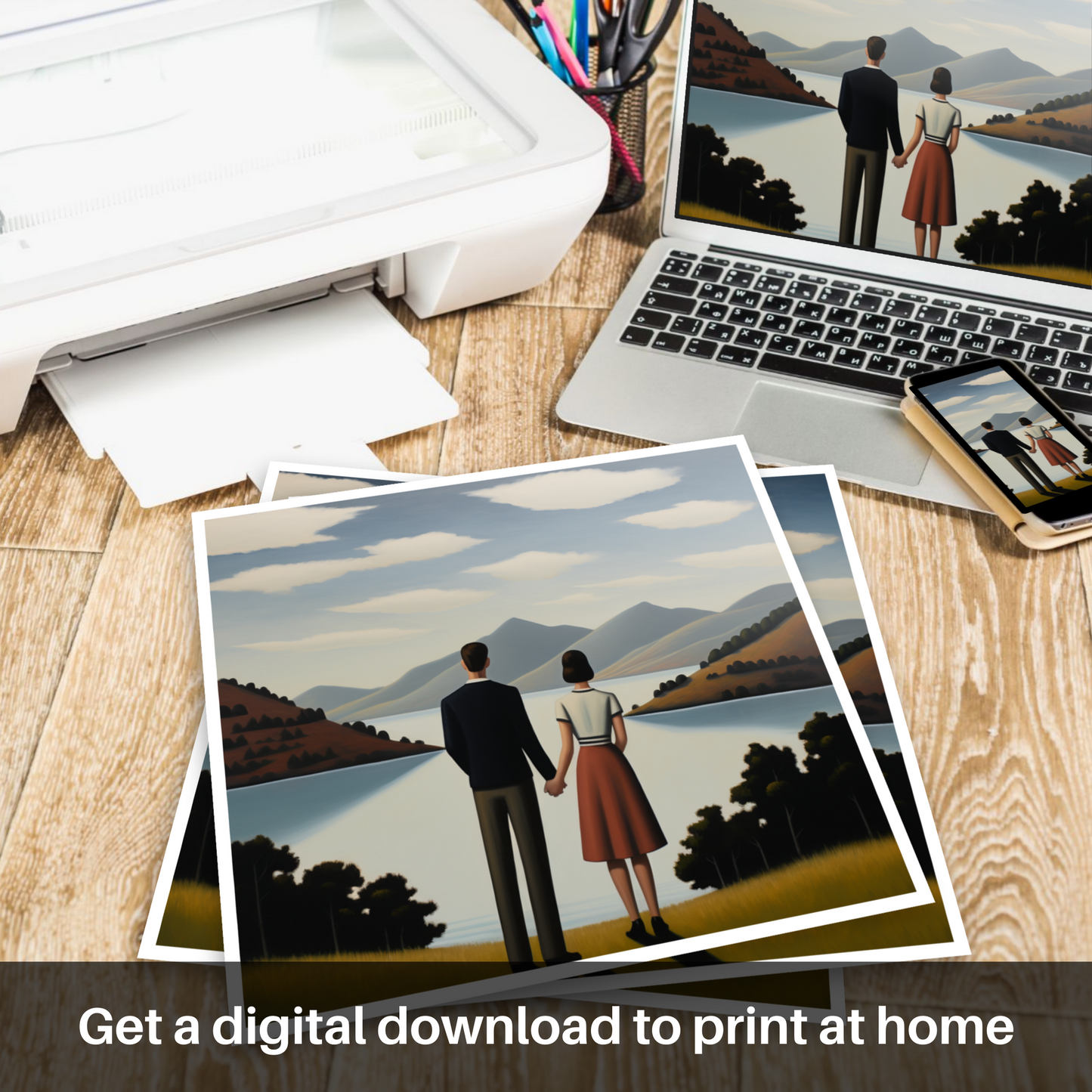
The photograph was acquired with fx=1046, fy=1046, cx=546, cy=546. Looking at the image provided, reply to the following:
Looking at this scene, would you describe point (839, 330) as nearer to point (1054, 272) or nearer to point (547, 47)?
point (1054, 272)

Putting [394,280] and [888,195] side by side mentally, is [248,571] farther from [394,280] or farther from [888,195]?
[888,195]

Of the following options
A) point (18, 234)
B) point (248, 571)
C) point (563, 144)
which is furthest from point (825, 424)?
point (18, 234)

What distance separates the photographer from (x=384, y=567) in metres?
0.53

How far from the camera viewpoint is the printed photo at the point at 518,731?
0.41 metres

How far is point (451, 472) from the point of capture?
2.00 ft

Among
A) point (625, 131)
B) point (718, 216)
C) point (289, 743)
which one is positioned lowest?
point (289, 743)

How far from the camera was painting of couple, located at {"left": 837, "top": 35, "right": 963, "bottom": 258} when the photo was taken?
→ 2.05 feet

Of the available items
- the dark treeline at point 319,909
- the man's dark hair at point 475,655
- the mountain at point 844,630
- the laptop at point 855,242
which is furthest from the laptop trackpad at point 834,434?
the dark treeline at point 319,909

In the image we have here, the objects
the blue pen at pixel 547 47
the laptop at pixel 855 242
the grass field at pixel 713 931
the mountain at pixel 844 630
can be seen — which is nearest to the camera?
the grass field at pixel 713 931

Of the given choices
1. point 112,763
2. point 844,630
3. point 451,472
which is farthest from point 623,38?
point 112,763

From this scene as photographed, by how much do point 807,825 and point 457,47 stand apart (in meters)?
0.54

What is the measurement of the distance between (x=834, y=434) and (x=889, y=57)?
0.23 m

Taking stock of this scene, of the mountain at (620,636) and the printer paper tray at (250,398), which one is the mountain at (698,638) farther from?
the printer paper tray at (250,398)

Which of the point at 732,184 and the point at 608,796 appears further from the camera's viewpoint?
the point at 732,184
